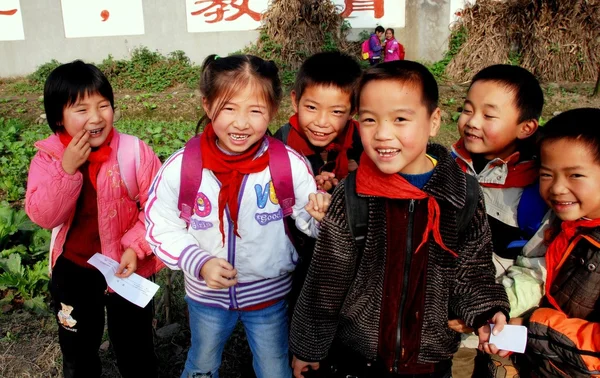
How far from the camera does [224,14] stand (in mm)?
11461

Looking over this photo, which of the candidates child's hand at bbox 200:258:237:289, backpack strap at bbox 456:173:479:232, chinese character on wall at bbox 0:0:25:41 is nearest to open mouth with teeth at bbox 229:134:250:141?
child's hand at bbox 200:258:237:289

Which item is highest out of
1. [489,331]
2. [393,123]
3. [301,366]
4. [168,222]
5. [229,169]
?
[393,123]

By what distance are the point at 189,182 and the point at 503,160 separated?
132 centimetres

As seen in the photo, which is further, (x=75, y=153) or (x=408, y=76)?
(x=75, y=153)

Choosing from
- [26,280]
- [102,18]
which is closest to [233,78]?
[26,280]

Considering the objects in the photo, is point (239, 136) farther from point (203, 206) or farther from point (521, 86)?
point (521, 86)

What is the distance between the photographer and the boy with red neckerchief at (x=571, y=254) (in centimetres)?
170

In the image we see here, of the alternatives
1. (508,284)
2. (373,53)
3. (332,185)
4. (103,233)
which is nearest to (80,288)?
(103,233)

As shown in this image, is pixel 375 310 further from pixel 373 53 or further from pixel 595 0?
pixel 595 0

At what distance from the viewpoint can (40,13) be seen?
11.6 metres

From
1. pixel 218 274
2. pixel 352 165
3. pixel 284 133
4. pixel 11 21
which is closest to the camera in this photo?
pixel 218 274

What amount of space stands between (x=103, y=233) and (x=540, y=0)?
11512mm

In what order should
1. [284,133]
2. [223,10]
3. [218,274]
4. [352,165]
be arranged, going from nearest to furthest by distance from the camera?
[218,274]
[352,165]
[284,133]
[223,10]

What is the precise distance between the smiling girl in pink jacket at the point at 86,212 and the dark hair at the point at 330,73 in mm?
825
